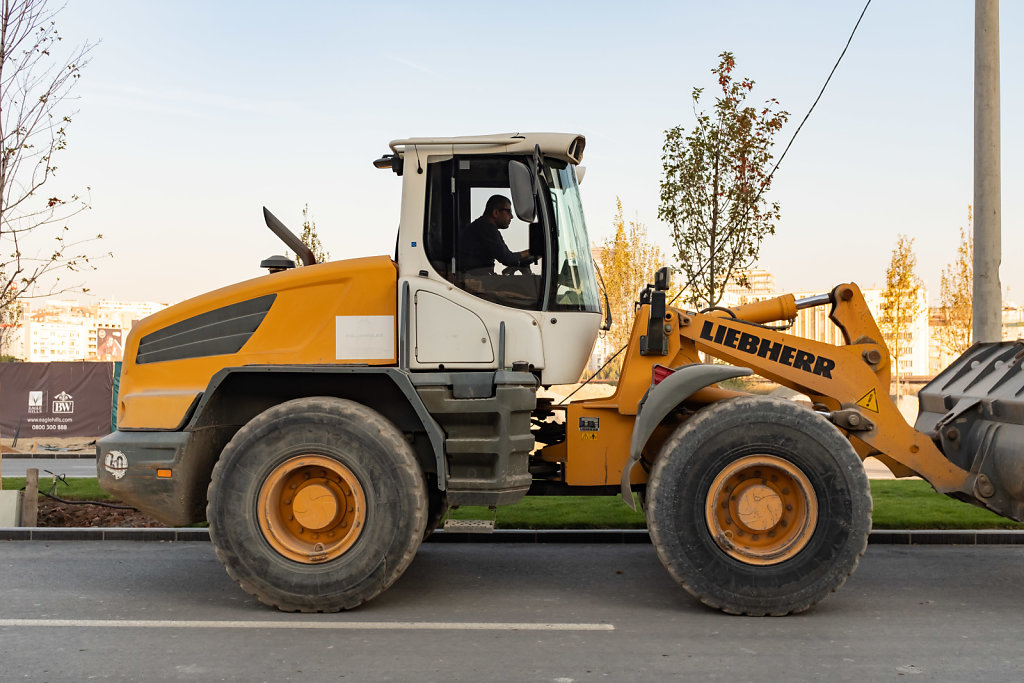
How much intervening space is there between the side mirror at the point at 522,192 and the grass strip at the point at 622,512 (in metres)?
3.11

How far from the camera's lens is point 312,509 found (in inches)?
254

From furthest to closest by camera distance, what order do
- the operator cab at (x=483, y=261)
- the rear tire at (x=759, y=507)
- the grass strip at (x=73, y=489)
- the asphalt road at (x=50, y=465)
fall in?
the asphalt road at (x=50, y=465) → the grass strip at (x=73, y=489) → the operator cab at (x=483, y=261) → the rear tire at (x=759, y=507)

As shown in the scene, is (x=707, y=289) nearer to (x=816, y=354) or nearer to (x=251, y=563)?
(x=816, y=354)

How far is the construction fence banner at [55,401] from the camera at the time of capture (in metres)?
22.5

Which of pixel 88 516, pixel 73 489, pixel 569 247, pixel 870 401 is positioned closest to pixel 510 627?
pixel 569 247

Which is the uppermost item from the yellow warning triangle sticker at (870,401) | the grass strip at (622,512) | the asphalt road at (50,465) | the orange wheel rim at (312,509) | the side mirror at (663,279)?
Answer: the side mirror at (663,279)

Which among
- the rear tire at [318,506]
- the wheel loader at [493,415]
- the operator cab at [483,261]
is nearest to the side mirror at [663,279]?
the wheel loader at [493,415]

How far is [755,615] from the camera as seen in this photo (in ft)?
20.4

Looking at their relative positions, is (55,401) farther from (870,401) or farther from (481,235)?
(870,401)

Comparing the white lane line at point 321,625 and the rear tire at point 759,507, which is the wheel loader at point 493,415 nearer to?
the rear tire at point 759,507

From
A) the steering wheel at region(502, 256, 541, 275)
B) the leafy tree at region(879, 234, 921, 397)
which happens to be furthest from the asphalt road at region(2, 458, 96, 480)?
the leafy tree at region(879, 234, 921, 397)

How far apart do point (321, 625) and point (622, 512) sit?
4.32 m

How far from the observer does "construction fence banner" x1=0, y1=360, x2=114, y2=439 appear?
2250 centimetres

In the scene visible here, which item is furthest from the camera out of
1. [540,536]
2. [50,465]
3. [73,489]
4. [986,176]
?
[50,465]
